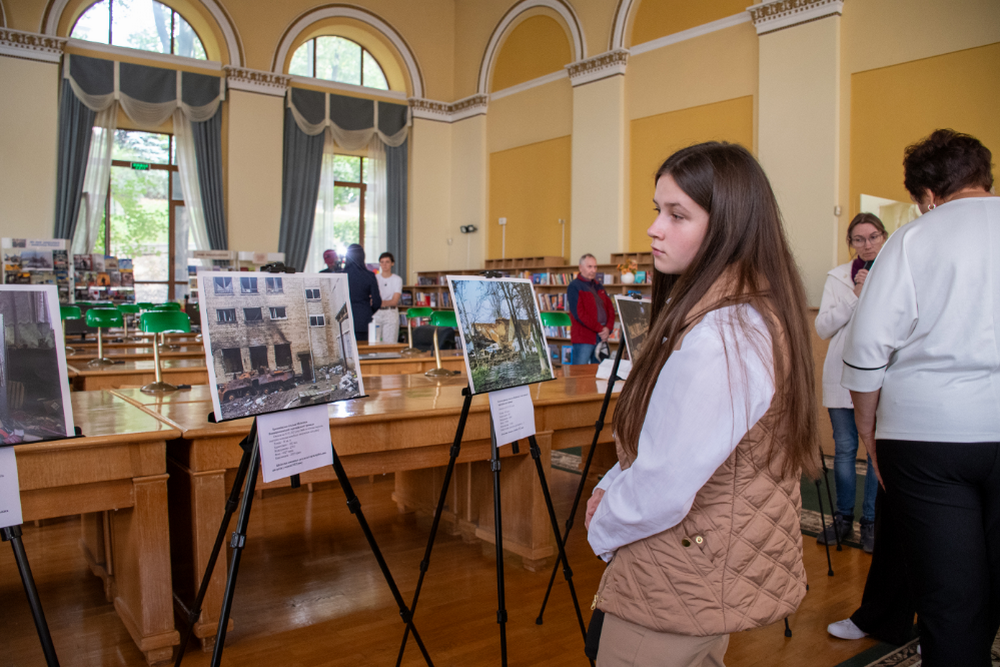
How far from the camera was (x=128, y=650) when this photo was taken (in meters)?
2.44

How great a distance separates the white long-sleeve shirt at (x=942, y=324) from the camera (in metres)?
1.60

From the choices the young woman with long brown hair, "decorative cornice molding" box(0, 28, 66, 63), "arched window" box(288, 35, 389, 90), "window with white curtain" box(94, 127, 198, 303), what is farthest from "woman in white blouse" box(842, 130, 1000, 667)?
"arched window" box(288, 35, 389, 90)

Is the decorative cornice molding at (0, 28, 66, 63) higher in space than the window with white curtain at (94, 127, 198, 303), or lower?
higher

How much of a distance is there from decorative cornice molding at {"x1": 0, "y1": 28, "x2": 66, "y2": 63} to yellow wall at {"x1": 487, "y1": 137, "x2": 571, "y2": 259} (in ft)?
21.1

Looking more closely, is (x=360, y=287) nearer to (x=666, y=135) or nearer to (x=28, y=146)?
(x=666, y=135)

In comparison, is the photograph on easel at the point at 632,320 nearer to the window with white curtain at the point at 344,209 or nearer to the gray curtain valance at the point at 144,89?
the window with white curtain at the point at 344,209

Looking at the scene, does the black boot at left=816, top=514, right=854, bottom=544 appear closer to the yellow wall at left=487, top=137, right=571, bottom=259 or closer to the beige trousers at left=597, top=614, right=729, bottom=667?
the beige trousers at left=597, top=614, right=729, bottom=667

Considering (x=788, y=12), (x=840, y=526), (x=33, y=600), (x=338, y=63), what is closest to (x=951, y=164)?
(x=840, y=526)

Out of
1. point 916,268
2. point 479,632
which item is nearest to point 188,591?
point 479,632

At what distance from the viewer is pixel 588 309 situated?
270 inches

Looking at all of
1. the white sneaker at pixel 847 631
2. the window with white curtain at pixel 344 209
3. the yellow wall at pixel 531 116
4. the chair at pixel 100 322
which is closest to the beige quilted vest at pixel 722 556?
the white sneaker at pixel 847 631

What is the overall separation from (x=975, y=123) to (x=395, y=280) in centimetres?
641

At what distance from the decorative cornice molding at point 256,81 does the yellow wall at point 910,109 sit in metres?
8.13

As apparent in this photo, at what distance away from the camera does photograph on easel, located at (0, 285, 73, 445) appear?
1550 millimetres
